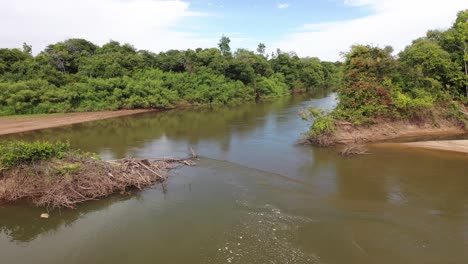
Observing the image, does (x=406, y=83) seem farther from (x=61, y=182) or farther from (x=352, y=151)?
(x=61, y=182)

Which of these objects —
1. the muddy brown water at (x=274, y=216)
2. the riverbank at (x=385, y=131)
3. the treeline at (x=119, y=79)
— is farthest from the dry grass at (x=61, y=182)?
the treeline at (x=119, y=79)

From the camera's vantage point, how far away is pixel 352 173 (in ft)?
54.8

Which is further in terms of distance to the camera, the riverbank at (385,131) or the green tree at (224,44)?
the green tree at (224,44)

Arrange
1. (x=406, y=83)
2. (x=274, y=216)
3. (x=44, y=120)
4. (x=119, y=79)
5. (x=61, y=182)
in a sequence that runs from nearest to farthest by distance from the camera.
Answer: (x=274, y=216) → (x=61, y=182) → (x=406, y=83) → (x=44, y=120) → (x=119, y=79)

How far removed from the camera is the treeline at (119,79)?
125 ft

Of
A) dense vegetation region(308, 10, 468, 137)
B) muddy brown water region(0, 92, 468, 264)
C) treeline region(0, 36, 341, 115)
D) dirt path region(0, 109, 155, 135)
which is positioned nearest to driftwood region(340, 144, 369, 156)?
muddy brown water region(0, 92, 468, 264)

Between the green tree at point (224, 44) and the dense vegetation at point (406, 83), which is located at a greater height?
the green tree at point (224, 44)

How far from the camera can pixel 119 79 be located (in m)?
42.8

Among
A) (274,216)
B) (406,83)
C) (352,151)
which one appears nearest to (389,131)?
(406,83)

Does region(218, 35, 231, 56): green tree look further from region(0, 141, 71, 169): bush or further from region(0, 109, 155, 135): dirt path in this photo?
region(0, 141, 71, 169): bush

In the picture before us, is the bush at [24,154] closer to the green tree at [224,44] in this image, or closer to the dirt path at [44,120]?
the dirt path at [44,120]

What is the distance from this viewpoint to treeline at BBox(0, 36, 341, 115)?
1499 inches

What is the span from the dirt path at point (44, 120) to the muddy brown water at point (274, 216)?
1713cm

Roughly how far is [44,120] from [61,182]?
81.4ft
